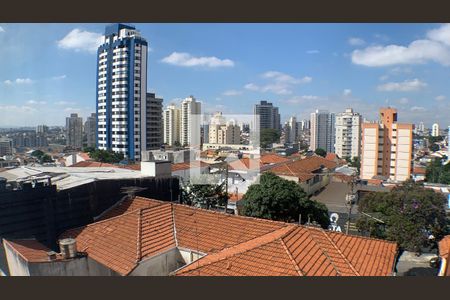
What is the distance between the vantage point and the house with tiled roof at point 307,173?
9.80 metres

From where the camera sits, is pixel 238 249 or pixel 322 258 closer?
pixel 322 258

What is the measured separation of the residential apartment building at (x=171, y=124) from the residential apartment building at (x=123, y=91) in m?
3.91

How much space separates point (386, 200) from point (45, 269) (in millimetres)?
5573

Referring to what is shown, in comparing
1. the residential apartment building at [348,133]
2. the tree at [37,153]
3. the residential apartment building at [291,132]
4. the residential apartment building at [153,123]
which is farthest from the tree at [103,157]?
the residential apartment building at [348,133]

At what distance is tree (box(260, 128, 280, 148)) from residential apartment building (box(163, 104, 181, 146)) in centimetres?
515

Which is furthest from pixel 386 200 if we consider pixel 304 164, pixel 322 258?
pixel 304 164

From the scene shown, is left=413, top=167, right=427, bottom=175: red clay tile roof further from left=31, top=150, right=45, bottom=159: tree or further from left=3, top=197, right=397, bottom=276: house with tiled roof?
left=31, top=150, right=45, bottom=159: tree

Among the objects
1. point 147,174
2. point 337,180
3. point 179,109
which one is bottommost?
point 337,180

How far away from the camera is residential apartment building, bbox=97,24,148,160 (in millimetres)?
15992

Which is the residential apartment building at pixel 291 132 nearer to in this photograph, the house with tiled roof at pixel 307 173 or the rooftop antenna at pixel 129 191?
the house with tiled roof at pixel 307 173

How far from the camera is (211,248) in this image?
2992 mm

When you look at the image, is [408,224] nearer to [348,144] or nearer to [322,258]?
[322,258]

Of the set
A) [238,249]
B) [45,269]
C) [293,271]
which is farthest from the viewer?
[238,249]

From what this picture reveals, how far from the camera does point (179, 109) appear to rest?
64.7ft
